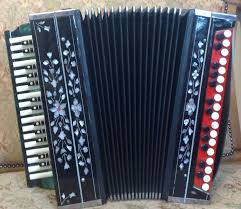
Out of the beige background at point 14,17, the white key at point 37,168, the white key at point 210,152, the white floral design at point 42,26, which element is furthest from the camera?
the beige background at point 14,17

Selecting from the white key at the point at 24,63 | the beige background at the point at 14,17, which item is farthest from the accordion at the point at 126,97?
the beige background at the point at 14,17

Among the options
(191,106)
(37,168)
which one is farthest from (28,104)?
(191,106)

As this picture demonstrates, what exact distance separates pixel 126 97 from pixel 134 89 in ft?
0.11

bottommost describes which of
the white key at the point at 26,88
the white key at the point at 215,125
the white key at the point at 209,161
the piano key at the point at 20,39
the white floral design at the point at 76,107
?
the white key at the point at 209,161

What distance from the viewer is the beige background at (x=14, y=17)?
1.48 metres

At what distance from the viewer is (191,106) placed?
125 centimetres

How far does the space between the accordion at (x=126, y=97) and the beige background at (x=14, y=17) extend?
0.22 metres

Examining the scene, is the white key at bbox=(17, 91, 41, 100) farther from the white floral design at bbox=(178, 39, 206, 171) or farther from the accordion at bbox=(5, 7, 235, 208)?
the white floral design at bbox=(178, 39, 206, 171)

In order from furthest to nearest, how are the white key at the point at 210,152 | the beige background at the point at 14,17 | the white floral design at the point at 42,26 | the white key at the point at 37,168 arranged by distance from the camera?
1. the beige background at the point at 14,17
2. the white key at the point at 37,168
3. the white key at the point at 210,152
4. the white floral design at the point at 42,26

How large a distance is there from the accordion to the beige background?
225 millimetres

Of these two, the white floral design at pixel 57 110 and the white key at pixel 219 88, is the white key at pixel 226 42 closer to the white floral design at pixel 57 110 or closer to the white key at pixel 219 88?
A: the white key at pixel 219 88

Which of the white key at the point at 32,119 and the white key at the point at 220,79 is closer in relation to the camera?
the white key at the point at 220,79

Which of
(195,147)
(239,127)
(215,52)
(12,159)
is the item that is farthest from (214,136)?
(12,159)

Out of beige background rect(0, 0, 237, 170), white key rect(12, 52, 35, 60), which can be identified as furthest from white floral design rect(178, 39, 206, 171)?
white key rect(12, 52, 35, 60)
